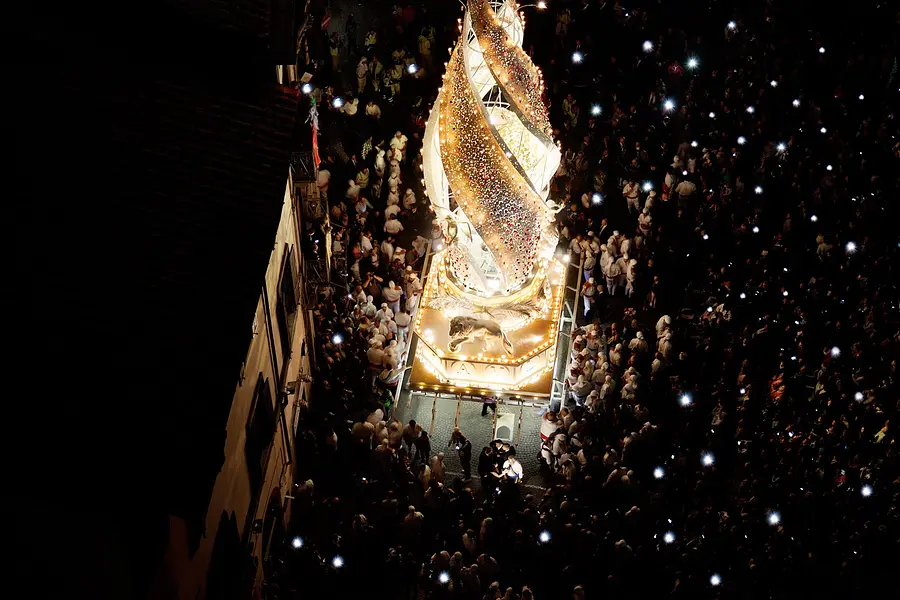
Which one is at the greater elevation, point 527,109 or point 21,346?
point 527,109

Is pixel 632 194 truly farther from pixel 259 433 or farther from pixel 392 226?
pixel 259 433

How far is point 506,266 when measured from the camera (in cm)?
2009

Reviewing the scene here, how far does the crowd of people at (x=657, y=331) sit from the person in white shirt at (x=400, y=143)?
2.2 inches

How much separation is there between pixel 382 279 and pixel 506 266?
2.74 metres

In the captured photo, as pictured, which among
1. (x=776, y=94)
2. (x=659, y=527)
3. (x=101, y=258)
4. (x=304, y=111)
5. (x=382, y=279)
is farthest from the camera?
(x=776, y=94)

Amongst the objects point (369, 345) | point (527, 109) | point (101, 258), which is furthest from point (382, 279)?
point (101, 258)

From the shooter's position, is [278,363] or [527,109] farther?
[527,109]

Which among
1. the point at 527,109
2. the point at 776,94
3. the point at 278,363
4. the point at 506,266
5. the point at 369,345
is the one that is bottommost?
the point at 278,363

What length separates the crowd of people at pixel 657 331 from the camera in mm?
15719

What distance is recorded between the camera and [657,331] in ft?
64.1

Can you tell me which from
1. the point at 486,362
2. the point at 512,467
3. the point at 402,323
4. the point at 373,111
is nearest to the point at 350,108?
the point at 373,111

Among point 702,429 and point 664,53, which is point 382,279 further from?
point 664,53

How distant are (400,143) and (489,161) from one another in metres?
5.16

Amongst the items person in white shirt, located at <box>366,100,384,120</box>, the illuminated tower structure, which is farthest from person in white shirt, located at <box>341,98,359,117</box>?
the illuminated tower structure
